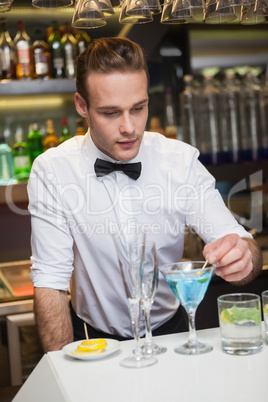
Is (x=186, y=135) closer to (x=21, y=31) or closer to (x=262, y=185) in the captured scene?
(x=262, y=185)

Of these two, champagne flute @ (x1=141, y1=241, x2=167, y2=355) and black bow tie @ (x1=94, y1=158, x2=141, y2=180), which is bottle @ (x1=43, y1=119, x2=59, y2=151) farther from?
champagne flute @ (x1=141, y1=241, x2=167, y2=355)

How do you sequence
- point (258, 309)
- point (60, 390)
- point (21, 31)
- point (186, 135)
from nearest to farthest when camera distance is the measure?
point (60, 390) → point (258, 309) → point (21, 31) → point (186, 135)

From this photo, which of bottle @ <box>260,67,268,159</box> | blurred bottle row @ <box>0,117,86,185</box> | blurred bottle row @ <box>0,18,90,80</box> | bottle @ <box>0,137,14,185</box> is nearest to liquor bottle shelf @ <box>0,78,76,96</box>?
blurred bottle row @ <box>0,18,90,80</box>

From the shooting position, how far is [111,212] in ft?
6.56

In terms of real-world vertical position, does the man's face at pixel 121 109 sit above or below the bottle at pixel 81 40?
below

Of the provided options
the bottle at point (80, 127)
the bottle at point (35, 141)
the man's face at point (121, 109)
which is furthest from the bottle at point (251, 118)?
the man's face at point (121, 109)

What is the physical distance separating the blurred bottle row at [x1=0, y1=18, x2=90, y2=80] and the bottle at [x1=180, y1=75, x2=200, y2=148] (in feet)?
2.07

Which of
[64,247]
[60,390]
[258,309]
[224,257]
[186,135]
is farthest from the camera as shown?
[186,135]

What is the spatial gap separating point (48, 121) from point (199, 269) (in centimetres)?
209

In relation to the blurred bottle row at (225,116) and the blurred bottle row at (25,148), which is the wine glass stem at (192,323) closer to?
the blurred bottle row at (25,148)

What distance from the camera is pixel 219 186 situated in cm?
374

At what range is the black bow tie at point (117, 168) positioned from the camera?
1.99m

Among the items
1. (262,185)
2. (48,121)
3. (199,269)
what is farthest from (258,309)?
(262,185)

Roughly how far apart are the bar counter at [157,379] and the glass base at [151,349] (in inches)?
0.8
